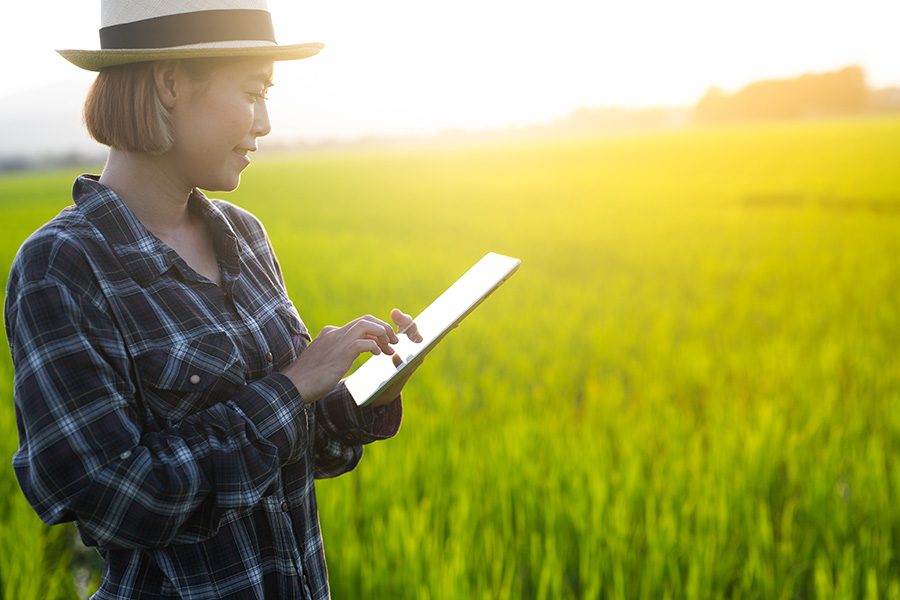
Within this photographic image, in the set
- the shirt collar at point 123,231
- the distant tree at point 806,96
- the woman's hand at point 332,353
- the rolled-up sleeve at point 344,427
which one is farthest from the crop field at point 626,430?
the distant tree at point 806,96

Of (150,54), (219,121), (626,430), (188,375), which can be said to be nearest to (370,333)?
(188,375)

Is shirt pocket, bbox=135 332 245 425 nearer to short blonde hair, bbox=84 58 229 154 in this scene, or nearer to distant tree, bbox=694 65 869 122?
short blonde hair, bbox=84 58 229 154

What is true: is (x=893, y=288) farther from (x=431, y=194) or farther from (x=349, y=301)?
(x=431, y=194)

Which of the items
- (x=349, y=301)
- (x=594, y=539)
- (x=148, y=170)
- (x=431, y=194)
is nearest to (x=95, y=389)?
(x=148, y=170)

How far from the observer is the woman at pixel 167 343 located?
100cm

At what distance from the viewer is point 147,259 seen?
1112 mm

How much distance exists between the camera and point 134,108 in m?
1.10

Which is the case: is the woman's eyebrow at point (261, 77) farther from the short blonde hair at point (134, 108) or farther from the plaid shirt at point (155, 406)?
the plaid shirt at point (155, 406)

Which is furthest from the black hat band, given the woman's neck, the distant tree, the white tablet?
the distant tree

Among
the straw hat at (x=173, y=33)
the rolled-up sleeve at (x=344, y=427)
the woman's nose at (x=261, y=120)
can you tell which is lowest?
the rolled-up sleeve at (x=344, y=427)

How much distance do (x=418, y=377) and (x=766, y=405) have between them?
175 cm

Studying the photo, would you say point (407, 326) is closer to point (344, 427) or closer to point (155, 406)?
point (344, 427)

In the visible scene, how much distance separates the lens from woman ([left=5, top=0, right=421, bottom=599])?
1.00 metres

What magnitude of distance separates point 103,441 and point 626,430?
2537 millimetres
